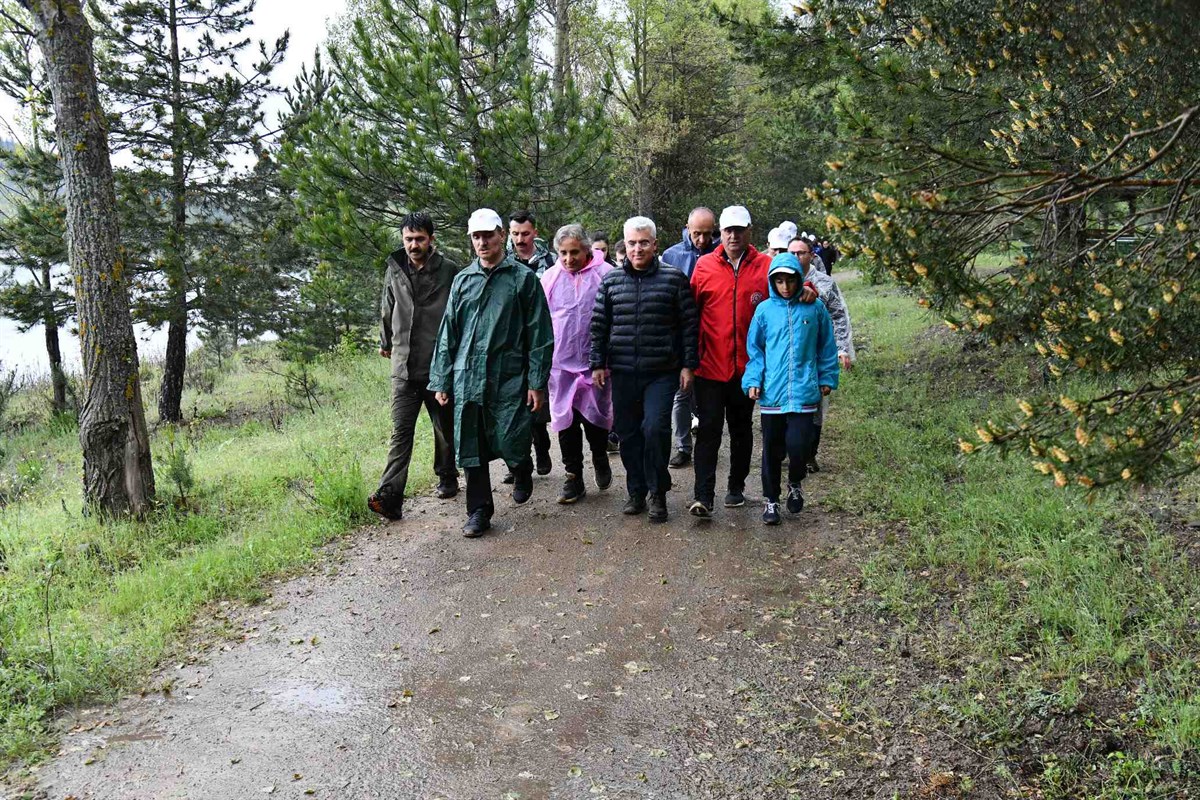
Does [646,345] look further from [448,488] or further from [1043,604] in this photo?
[1043,604]

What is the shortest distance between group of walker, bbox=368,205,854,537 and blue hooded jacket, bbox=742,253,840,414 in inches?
0.4

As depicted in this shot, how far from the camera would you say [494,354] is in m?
5.94

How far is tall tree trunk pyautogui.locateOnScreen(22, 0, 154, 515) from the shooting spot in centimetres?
641

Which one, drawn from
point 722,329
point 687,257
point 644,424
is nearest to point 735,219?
point 722,329

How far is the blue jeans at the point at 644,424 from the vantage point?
19.9 feet

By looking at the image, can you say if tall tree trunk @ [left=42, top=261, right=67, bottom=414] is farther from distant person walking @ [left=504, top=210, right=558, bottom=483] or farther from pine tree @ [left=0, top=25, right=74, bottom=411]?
distant person walking @ [left=504, top=210, right=558, bottom=483]

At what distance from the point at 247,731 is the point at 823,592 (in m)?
3.25

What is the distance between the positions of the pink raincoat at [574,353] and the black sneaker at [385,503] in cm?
141

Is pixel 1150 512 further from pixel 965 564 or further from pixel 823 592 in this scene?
pixel 823 592

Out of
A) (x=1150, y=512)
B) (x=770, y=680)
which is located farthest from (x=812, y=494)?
(x=770, y=680)

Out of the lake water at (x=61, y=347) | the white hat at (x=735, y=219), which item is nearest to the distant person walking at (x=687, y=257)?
the white hat at (x=735, y=219)

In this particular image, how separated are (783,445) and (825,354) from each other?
0.74 meters

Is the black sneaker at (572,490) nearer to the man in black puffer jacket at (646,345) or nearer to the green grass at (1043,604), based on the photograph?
the man in black puffer jacket at (646,345)

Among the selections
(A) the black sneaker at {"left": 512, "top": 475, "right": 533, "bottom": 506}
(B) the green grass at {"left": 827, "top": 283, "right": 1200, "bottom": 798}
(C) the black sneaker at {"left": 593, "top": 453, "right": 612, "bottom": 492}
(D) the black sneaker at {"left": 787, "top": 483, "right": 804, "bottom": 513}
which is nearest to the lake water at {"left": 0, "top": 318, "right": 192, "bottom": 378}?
(A) the black sneaker at {"left": 512, "top": 475, "right": 533, "bottom": 506}
